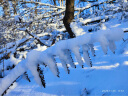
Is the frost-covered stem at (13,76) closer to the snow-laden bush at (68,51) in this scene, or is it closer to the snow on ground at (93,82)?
the snow-laden bush at (68,51)

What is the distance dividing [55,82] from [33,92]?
1.34 ft

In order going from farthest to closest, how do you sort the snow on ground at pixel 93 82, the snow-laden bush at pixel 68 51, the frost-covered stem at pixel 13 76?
the snow on ground at pixel 93 82 → the frost-covered stem at pixel 13 76 → the snow-laden bush at pixel 68 51

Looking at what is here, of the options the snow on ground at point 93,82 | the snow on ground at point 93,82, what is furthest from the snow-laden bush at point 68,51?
the snow on ground at point 93,82

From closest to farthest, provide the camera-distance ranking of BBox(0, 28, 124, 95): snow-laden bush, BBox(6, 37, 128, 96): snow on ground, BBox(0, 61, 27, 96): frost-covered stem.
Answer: BBox(0, 28, 124, 95): snow-laden bush → BBox(0, 61, 27, 96): frost-covered stem → BBox(6, 37, 128, 96): snow on ground

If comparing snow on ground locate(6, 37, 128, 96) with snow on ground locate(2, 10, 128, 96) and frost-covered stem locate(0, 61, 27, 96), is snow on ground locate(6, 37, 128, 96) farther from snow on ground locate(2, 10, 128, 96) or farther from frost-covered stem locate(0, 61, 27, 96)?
frost-covered stem locate(0, 61, 27, 96)

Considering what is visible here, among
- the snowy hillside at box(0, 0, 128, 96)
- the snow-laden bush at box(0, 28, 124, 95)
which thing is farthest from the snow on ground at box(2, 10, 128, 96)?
the snow-laden bush at box(0, 28, 124, 95)

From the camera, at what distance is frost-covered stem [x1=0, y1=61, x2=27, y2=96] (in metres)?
0.71

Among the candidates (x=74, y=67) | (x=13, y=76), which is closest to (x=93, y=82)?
(x=74, y=67)

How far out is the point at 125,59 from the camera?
1735 mm

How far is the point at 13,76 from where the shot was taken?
2.47 ft

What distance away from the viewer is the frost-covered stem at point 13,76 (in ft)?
2.34

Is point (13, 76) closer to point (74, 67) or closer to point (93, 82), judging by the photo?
point (74, 67)

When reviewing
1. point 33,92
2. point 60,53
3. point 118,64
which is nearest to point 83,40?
point 60,53

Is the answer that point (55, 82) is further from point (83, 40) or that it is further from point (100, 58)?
point (83, 40)
